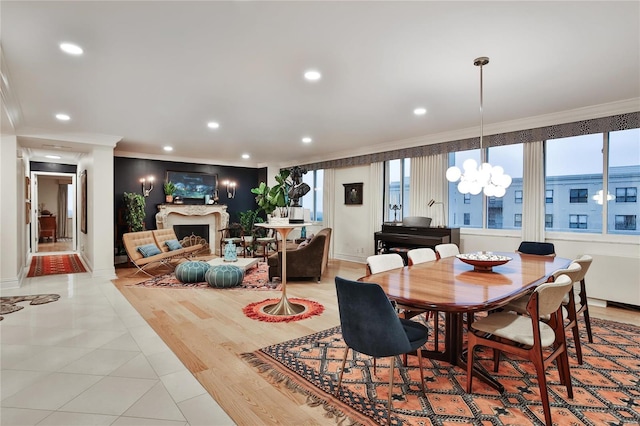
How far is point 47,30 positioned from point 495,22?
319 cm

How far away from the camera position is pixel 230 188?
29.6 ft

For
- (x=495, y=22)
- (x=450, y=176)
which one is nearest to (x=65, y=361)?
(x=450, y=176)

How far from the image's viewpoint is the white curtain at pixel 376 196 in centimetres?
676

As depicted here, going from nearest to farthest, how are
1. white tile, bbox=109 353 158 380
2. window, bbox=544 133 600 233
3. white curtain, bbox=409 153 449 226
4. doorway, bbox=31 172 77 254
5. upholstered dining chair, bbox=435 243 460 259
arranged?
white tile, bbox=109 353 158 380
upholstered dining chair, bbox=435 243 460 259
window, bbox=544 133 600 233
white curtain, bbox=409 153 449 226
doorway, bbox=31 172 77 254

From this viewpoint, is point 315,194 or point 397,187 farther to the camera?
point 315,194

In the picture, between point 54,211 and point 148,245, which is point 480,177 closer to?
point 148,245

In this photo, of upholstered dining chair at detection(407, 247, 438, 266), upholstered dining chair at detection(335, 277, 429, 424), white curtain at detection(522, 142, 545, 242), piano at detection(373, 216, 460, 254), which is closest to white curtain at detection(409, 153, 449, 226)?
piano at detection(373, 216, 460, 254)

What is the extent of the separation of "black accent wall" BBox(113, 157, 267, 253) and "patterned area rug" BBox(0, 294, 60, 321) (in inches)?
108

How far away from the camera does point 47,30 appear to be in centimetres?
240

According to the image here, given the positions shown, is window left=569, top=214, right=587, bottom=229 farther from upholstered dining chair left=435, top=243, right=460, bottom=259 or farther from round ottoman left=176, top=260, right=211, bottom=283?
round ottoman left=176, top=260, right=211, bottom=283

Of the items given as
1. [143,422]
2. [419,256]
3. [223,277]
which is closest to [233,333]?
[143,422]

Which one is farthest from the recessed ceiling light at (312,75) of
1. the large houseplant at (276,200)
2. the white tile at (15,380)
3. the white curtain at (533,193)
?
the white curtain at (533,193)

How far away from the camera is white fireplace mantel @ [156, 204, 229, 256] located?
786cm

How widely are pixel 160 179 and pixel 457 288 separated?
7605mm
